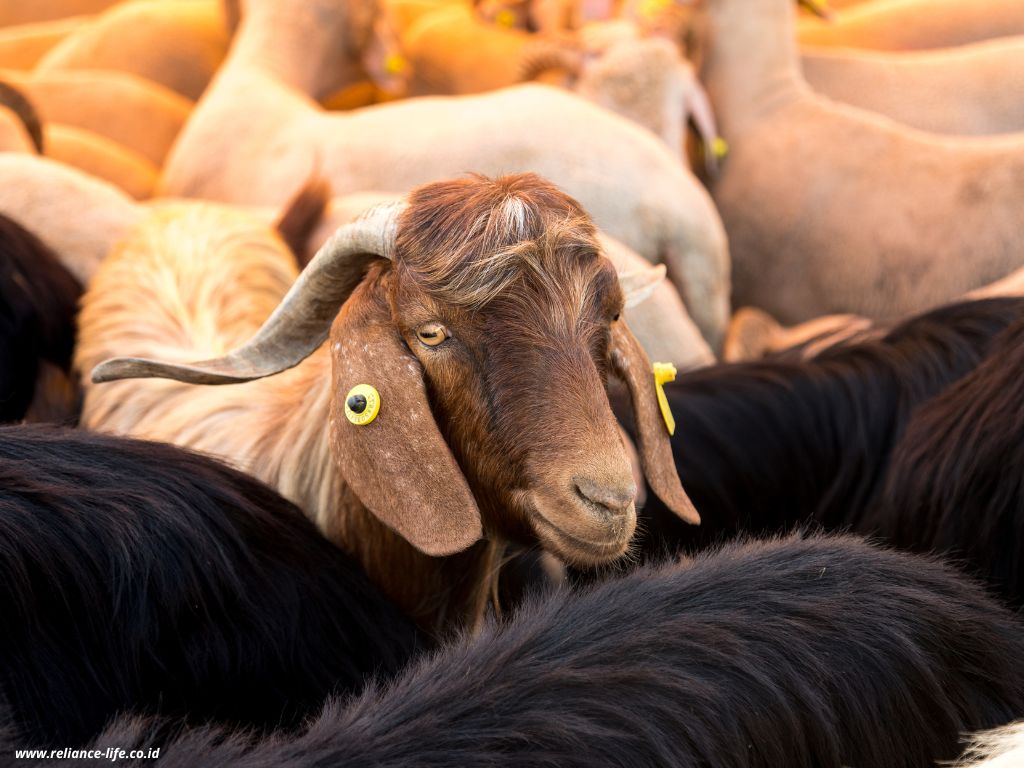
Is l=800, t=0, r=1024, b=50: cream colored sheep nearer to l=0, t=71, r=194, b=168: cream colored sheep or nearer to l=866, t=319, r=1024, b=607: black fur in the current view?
l=0, t=71, r=194, b=168: cream colored sheep

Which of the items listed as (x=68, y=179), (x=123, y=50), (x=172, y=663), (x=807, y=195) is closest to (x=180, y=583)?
(x=172, y=663)

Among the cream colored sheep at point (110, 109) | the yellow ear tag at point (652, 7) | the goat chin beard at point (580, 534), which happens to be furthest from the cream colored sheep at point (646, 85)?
the goat chin beard at point (580, 534)

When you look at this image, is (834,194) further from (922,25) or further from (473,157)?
(922,25)

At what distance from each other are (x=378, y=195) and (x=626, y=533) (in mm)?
2066

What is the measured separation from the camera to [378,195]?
3537mm

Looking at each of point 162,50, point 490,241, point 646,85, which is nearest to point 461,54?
point 646,85

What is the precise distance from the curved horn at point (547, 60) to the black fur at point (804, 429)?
2154mm

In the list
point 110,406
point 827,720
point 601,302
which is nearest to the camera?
point 827,720

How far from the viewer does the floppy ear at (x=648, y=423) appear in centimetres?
194

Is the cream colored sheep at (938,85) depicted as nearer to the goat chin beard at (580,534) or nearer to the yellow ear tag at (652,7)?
the yellow ear tag at (652,7)

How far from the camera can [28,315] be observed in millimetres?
2736

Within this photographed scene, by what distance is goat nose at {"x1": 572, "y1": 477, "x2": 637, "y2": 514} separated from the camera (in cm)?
164

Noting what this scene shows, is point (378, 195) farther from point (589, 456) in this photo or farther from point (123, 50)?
point (123, 50)

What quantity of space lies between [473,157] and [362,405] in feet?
6.86
